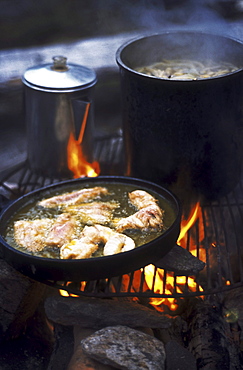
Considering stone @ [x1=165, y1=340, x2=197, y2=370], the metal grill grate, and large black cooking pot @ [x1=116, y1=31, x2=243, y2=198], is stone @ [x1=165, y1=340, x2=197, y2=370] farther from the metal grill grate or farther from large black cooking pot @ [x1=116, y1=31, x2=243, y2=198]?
large black cooking pot @ [x1=116, y1=31, x2=243, y2=198]

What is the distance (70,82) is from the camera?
368cm

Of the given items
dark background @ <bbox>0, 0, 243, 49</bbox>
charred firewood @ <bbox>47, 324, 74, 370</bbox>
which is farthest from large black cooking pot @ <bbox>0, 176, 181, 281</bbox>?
dark background @ <bbox>0, 0, 243, 49</bbox>

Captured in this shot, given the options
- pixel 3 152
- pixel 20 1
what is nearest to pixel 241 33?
pixel 20 1

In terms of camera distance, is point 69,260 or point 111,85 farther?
point 111,85

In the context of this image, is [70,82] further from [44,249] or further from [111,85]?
[44,249]

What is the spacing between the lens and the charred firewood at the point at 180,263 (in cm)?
273

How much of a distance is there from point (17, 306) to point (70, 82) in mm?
1804

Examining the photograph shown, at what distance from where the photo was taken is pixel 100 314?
9.00 ft

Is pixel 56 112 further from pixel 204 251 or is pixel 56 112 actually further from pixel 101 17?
pixel 204 251

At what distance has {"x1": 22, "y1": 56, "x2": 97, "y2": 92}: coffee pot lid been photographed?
3641 mm

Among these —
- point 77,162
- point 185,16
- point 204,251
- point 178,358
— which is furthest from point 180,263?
point 185,16

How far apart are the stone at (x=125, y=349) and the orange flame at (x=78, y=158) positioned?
1701 mm

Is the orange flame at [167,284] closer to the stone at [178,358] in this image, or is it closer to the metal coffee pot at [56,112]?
the stone at [178,358]

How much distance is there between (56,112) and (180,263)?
1672 millimetres
